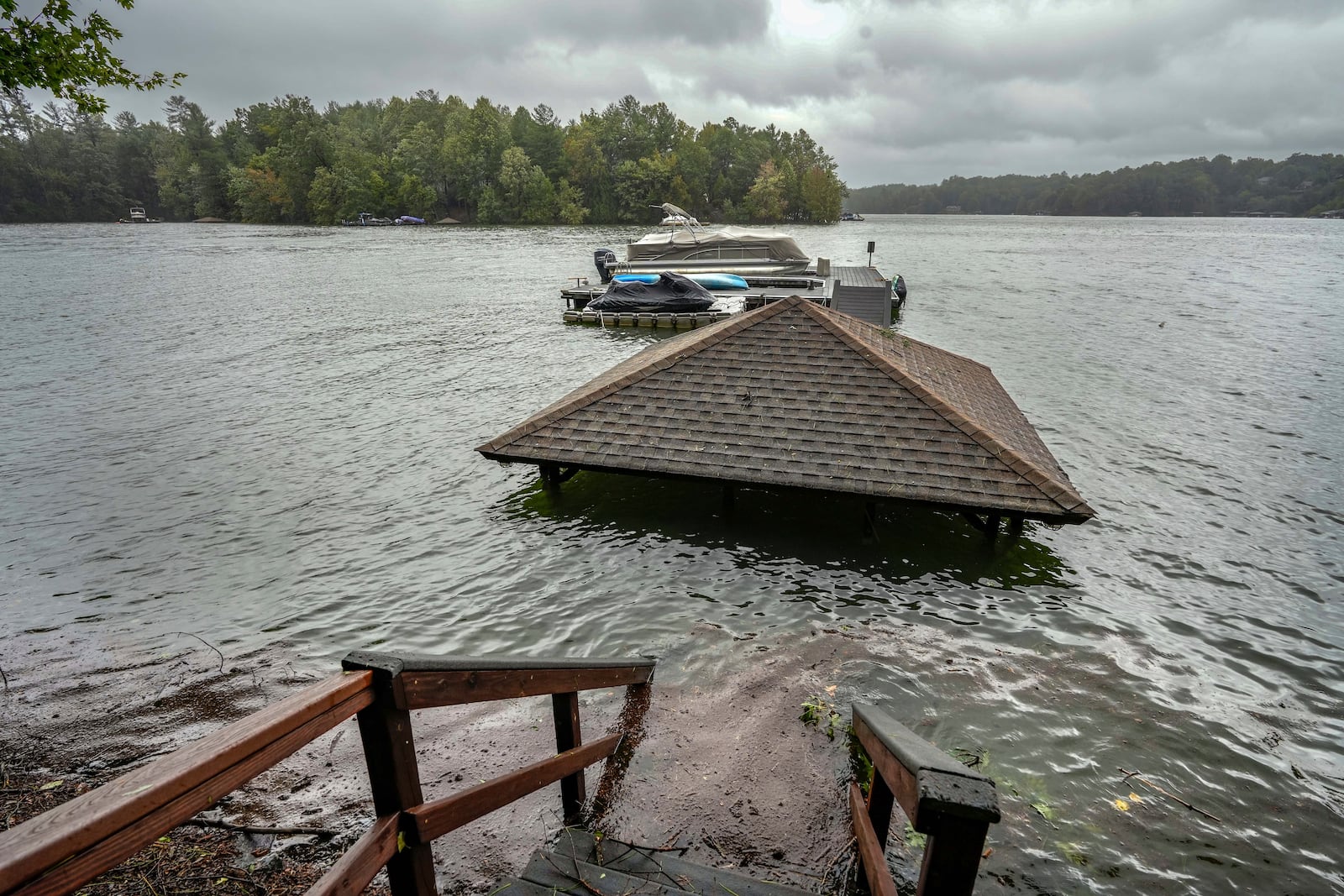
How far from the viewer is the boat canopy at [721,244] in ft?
135

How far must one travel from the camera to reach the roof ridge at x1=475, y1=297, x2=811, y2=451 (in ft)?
39.1

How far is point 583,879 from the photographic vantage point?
3.78 meters

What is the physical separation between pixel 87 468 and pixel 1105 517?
2278 centimetres

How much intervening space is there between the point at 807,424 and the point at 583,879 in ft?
27.2

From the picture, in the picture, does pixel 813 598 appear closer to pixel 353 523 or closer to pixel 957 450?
pixel 957 450

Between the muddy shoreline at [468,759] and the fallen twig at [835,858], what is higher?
the fallen twig at [835,858]

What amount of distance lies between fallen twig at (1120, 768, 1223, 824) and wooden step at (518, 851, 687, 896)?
5724 millimetres

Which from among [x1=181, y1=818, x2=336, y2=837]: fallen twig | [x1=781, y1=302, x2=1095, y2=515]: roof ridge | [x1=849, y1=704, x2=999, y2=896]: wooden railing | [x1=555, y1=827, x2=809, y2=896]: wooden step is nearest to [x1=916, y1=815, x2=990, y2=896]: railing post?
[x1=849, y1=704, x2=999, y2=896]: wooden railing

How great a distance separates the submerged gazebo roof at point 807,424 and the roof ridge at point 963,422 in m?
0.02

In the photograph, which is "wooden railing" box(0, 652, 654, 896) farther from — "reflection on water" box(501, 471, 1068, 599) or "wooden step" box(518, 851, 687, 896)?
"reflection on water" box(501, 471, 1068, 599)

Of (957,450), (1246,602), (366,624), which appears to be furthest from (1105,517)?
(366,624)

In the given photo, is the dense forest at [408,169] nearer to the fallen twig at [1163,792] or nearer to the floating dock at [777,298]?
the floating dock at [777,298]

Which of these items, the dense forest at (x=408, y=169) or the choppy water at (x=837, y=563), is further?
the dense forest at (x=408, y=169)

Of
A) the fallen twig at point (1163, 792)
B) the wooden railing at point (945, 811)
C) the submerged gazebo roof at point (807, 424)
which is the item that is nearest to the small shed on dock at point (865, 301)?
the submerged gazebo roof at point (807, 424)
